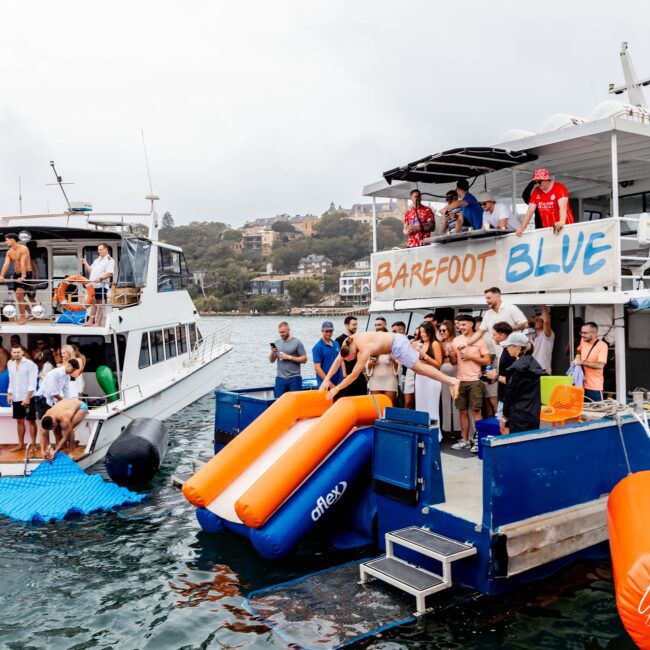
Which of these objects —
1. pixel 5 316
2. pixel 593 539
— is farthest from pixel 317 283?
pixel 593 539

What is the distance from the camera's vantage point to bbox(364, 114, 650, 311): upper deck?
29.7 ft

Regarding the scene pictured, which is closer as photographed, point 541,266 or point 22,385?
point 541,266

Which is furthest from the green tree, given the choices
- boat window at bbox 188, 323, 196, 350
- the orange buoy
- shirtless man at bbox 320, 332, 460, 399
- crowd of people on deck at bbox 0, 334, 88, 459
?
the orange buoy

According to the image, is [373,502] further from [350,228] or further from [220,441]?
[350,228]

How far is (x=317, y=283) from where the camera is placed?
124188 millimetres

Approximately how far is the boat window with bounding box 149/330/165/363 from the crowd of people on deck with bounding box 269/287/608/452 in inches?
311

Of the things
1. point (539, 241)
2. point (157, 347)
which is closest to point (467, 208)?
point (539, 241)

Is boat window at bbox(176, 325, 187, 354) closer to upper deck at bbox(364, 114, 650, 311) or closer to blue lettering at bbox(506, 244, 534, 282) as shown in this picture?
upper deck at bbox(364, 114, 650, 311)

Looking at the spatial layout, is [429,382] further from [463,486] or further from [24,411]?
[24,411]

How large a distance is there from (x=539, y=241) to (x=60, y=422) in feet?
29.0

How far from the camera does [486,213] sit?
11055 millimetres

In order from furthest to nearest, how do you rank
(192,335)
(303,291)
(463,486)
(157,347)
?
(303,291) < (192,335) < (157,347) < (463,486)

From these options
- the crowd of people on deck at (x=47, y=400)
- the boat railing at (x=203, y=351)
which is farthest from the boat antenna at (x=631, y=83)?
the boat railing at (x=203, y=351)

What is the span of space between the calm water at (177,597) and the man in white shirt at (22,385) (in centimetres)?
269
